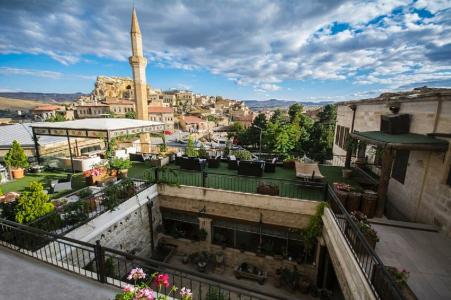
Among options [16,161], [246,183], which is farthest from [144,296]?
[16,161]

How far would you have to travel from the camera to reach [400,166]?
7.79 metres

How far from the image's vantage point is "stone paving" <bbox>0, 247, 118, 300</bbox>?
13.6 feet

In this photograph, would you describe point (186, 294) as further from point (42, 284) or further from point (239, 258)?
point (239, 258)

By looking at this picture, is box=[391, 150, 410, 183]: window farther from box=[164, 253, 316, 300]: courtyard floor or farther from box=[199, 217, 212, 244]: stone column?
box=[199, 217, 212, 244]: stone column

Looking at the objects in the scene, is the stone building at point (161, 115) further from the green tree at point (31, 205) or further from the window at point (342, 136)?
the green tree at point (31, 205)

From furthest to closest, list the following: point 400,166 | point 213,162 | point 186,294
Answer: point 213,162
point 400,166
point 186,294

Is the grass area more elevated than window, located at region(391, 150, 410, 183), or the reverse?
window, located at region(391, 150, 410, 183)

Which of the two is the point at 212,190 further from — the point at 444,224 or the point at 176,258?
the point at 444,224

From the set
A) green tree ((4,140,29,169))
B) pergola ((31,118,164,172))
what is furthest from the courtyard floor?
green tree ((4,140,29,169))

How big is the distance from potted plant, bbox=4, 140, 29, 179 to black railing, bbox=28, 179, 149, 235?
7.03 m

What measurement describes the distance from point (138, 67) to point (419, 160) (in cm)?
2392

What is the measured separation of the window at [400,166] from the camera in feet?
24.6

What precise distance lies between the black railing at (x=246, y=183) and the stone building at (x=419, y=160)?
2.48 m

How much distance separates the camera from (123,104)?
91.5 meters
